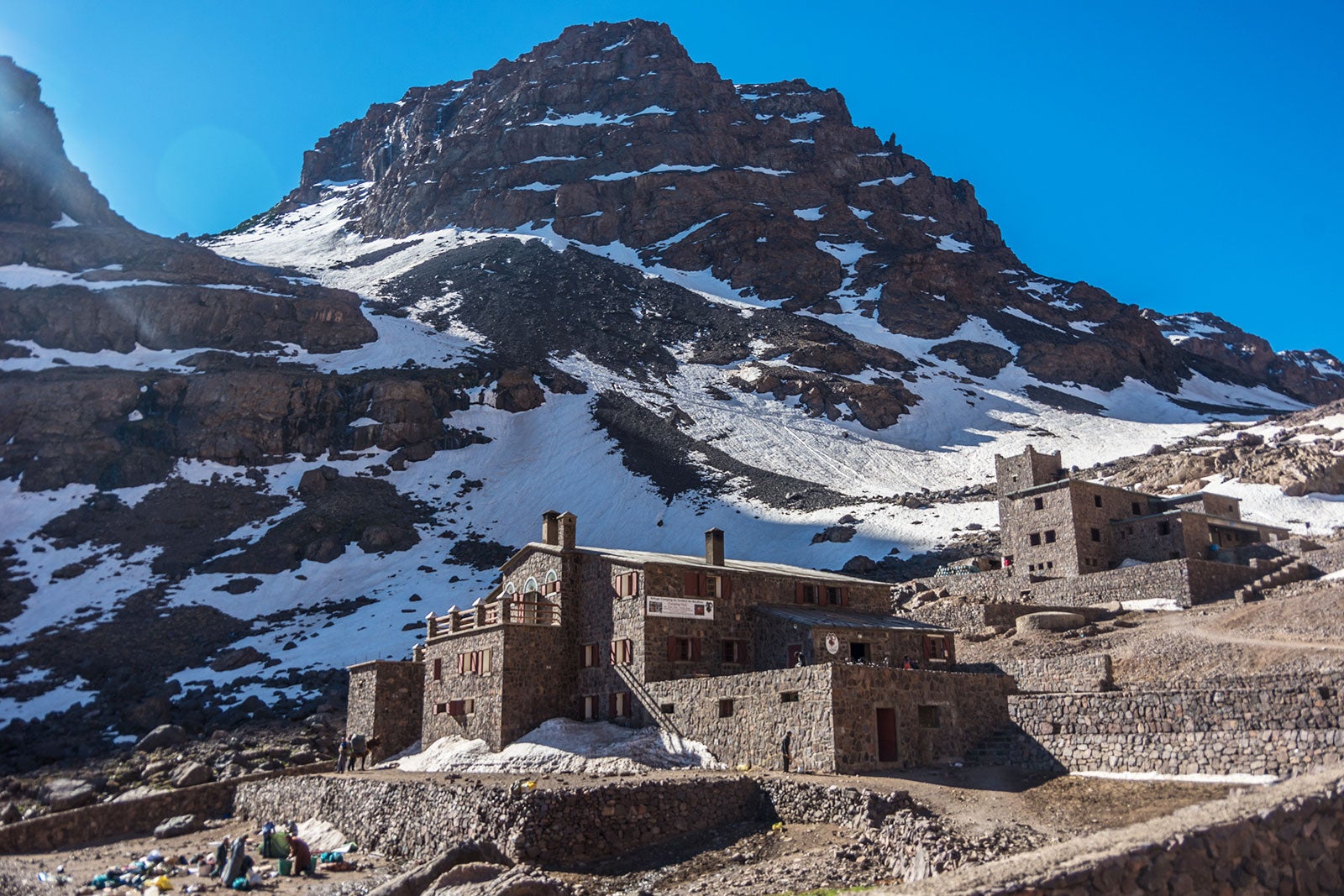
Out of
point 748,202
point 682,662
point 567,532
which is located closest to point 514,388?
point 567,532

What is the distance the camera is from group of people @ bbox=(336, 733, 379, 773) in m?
35.2

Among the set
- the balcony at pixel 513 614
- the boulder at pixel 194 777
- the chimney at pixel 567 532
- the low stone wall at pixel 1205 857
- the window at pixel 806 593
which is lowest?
the boulder at pixel 194 777

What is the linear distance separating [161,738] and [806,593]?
3145 centimetres

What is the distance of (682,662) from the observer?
31.8 m

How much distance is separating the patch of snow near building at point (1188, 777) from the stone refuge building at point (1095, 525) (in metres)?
25.4

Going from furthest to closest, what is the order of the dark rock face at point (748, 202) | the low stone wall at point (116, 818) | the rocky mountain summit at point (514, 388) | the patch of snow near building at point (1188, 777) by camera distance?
1. the dark rock face at point (748, 202)
2. the rocky mountain summit at point (514, 388)
3. the low stone wall at point (116, 818)
4. the patch of snow near building at point (1188, 777)

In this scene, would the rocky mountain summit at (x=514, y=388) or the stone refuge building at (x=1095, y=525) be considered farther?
the rocky mountain summit at (x=514, y=388)

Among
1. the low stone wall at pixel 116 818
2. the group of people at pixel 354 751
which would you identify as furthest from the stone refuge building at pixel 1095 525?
the low stone wall at pixel 116 818

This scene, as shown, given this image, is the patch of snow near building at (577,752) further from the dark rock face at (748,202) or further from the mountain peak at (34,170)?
the mountain peak at (34,170)

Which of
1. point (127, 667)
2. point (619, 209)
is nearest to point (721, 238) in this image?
point (619, 209)

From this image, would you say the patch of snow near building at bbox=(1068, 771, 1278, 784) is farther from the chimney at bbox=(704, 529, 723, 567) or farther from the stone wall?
the stone wall

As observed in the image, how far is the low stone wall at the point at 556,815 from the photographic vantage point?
21094 mm

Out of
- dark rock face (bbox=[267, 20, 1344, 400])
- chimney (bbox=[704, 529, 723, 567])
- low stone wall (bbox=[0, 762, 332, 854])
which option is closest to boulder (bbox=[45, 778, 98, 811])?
low stone wall (bbox=[0, 762, 332, 854])

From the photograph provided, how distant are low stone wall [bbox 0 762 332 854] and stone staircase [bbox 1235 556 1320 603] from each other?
36954mm
